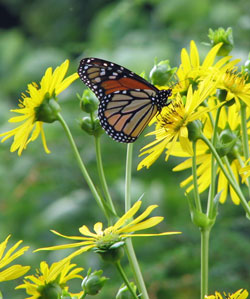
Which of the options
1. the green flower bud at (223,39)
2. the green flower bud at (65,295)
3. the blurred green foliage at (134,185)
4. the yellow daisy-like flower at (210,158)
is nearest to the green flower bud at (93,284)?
the green flower bud at (65,295)

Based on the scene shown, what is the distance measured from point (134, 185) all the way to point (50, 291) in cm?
112

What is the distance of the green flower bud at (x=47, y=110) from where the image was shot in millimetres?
617

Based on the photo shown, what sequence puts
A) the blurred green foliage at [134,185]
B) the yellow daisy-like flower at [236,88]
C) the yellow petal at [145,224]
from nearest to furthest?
the yellow petal at [145,224] < the yellow daisy-like flower at [236,88] < the blurred green foliage at [134,185]

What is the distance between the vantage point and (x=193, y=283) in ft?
4.71

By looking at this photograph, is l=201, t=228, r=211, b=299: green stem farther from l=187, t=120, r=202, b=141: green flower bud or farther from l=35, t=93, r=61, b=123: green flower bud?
l=35, t=93, r=61, b=123: green flower bud

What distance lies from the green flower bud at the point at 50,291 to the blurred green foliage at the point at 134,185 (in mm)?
727

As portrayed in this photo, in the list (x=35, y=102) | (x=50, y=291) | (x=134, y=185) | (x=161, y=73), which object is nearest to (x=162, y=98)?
(x=161, y=73)

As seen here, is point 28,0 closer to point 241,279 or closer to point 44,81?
point 241,279

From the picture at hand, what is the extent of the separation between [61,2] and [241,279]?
8.71 feet

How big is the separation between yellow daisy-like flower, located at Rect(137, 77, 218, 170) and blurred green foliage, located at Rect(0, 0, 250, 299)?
30.2 inches

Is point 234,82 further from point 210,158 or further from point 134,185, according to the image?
point 134,185

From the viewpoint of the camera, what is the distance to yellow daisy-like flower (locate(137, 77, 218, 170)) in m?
0.52

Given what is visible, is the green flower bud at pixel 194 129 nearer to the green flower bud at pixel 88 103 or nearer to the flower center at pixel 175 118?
the flower center at pixel 175 118

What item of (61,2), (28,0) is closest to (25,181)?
(61,2)
